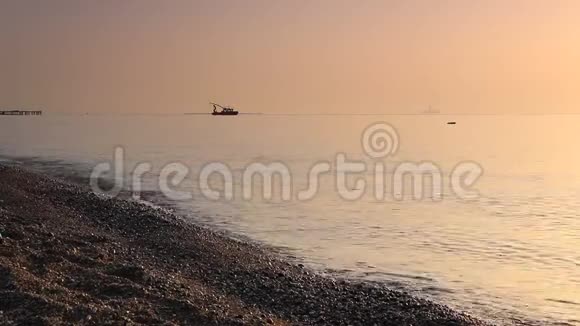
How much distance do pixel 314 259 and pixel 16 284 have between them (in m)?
9.77

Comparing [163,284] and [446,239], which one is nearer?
[163,284]

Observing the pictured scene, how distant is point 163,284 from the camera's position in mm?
11234
